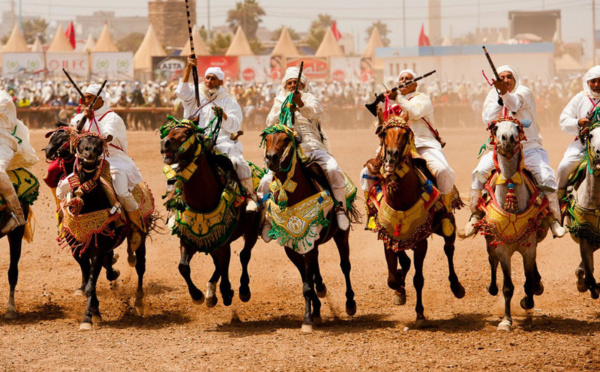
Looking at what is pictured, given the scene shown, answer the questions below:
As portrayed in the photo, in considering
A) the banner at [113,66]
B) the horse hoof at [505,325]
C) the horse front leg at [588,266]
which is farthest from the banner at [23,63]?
the horse hoof at [505,325]

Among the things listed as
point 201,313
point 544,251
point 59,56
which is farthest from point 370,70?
point 201,313

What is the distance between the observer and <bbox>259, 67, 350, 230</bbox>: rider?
11070mm

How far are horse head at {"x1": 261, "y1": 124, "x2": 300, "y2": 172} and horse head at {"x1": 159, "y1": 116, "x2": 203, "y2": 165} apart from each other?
808 mm

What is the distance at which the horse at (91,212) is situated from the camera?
1081cm

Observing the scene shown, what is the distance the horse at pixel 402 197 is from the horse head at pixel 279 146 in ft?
3.10

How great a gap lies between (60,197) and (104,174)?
71cm

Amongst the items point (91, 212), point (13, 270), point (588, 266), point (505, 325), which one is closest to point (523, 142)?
point (588, 266)

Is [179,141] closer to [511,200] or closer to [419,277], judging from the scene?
[419,277]

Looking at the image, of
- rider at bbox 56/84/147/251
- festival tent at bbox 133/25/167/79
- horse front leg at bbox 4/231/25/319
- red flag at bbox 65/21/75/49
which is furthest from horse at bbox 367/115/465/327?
red flag at bbox 65/21/75/49

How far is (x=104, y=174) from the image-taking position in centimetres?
1124

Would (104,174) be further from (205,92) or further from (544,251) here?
(544,251)

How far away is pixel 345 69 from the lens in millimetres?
59406

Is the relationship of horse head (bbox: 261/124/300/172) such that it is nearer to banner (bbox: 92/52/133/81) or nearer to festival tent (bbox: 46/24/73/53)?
banner (bbox: 92/52/133/81)

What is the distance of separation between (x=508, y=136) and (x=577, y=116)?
1.93 metres
